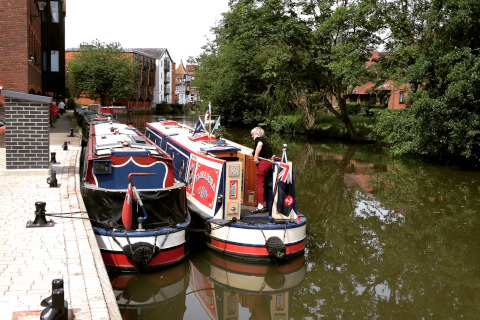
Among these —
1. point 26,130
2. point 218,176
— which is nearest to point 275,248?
point 218,176

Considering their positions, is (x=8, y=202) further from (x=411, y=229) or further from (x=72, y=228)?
(x=411, y=229)

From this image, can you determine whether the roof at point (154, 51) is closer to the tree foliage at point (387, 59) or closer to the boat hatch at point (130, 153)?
the tree foliage at point (387, 59)

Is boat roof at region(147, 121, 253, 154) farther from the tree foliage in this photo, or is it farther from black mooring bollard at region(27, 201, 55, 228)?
the tree foliage

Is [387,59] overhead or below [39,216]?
overhead

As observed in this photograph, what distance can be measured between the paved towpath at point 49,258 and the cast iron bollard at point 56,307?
0.26 meters

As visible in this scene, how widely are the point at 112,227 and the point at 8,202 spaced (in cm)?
238

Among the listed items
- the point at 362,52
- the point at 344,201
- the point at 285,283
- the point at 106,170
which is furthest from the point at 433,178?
the point at 106,170

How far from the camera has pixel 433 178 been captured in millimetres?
17938

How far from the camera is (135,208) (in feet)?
25.3

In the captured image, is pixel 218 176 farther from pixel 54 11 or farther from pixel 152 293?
pixel 54 11

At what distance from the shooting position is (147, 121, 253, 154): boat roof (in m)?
9.91

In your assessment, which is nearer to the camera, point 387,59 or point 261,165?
point 261,165

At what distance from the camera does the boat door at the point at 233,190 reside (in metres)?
8.31

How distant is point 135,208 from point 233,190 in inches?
68.1
